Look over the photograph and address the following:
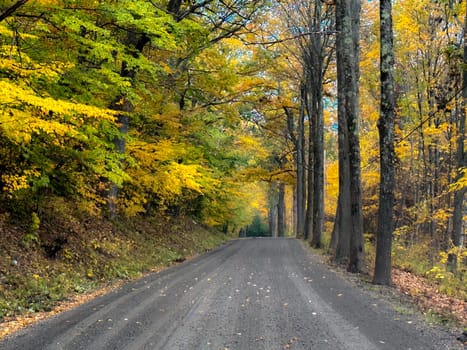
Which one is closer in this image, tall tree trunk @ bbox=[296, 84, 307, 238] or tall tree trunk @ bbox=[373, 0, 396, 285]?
tall tree trunk @ bbox=[373, 0, 396, 285]

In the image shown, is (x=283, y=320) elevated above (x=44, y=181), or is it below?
below

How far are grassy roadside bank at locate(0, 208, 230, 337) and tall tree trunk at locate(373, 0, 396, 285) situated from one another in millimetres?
6513

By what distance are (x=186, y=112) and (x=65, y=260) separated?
30.9 feet

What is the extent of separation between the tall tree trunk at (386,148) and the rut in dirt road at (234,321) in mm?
1106

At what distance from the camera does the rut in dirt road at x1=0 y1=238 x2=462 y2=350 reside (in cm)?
520

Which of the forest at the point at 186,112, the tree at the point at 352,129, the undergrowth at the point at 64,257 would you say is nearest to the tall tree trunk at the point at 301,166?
the forest at the point at 186,112

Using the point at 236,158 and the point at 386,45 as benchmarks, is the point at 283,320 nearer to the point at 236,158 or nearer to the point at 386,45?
the point at 386,45

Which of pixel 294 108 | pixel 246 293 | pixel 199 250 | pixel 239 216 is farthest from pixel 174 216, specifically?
pixel 246 293

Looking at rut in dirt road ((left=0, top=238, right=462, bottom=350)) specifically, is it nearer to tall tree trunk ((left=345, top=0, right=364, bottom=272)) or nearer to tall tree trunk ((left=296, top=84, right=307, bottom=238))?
tall tree trunk ((left=345, top=0, right=364, bottom=272))

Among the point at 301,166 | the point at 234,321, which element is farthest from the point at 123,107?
the point at 301,166

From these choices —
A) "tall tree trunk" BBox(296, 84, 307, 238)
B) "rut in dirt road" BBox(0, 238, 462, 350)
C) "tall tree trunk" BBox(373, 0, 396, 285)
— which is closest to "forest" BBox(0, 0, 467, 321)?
"tall tree trunk" BBox(373, 0, 396, 285)

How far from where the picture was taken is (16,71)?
7.38 metres

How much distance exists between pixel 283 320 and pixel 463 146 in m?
10.5

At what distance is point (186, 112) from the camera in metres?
18.1
